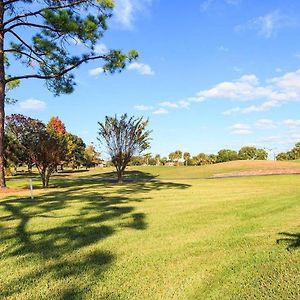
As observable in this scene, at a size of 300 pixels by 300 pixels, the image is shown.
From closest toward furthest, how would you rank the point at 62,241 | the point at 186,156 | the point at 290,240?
the point at 290,240
the point at 62,241
the point at 186,156

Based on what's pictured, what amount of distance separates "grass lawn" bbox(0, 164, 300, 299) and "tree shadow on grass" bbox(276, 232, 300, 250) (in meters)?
0.01

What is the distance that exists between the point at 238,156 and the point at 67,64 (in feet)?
310

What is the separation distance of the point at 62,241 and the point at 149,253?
158cm

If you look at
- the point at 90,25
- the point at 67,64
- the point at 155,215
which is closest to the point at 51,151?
the point at 67,64

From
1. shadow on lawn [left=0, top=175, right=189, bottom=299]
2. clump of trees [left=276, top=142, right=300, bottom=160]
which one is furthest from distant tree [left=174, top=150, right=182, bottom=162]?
shadow on lawn [left=0, top=175, right=189, bottom=299]

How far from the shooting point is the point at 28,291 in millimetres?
4316

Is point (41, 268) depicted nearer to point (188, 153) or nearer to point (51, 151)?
point (51, 151)

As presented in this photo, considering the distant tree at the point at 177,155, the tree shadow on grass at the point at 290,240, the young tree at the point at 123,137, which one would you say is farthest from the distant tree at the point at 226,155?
the tree shadow on grass at the point at 290,240

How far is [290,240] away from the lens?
19.7 ft

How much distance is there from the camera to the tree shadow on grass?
18.6 ft

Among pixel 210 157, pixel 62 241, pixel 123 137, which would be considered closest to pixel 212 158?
pixel 210 157

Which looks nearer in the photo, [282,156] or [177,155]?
[282,156]

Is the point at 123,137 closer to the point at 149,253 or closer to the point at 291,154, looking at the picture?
the point at 149,253

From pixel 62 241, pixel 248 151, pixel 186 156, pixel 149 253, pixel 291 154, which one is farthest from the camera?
pixel 186 156
